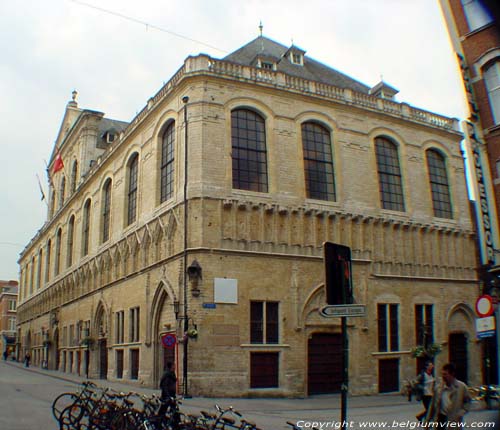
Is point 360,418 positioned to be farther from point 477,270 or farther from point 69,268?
point 69,268

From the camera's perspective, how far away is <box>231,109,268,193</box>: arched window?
81.5 feet

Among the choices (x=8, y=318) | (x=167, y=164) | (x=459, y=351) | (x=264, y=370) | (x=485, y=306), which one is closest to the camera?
(x=485, y=306)

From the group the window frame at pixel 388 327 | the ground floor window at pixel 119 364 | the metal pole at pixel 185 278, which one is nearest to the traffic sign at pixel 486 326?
the metal pole at pixel 185 278

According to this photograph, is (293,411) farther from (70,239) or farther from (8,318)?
(8,318)

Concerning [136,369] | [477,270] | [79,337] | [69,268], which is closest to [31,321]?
[69,268]

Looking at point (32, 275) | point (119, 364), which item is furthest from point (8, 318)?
point (119, 364)

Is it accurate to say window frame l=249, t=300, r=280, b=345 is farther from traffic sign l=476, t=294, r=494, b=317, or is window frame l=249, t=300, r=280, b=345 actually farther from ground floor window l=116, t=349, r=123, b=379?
traffic sign l=476, t=294, r=494, b=317

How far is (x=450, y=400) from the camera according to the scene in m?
7.68

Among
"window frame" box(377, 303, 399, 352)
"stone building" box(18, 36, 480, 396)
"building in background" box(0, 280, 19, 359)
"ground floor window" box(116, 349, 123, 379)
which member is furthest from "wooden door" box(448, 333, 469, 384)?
"building in background" box(0, 280, 19, 359)

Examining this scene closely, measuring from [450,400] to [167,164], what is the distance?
21446 millimetres

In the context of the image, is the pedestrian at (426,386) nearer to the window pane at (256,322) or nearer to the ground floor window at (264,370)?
the ground floor window at (264,370)

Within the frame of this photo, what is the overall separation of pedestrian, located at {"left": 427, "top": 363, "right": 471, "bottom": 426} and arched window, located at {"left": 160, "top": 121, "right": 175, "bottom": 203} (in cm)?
1971

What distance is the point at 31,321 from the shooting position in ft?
209

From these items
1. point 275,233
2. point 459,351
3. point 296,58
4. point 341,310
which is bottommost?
point 459,351
